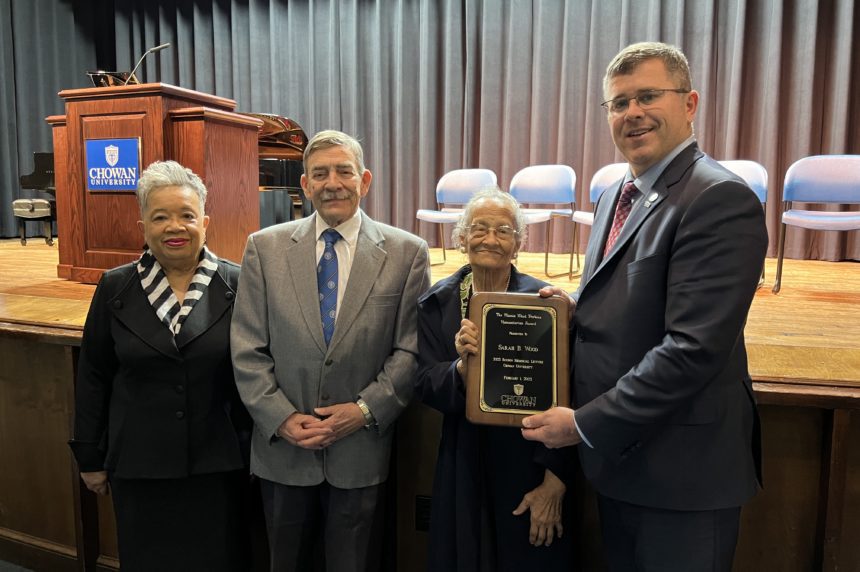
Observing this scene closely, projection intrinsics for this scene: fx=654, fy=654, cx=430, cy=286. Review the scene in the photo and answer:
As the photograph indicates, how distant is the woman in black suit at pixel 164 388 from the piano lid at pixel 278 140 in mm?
3791

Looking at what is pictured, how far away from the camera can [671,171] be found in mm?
1320

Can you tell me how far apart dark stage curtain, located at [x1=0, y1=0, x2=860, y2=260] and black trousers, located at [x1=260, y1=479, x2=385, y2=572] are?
5.15m

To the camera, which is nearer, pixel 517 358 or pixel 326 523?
pixel 517 358

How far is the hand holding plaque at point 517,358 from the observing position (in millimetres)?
1448

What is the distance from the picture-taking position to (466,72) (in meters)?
6.82

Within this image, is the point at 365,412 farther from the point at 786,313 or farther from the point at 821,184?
the point at 821,184

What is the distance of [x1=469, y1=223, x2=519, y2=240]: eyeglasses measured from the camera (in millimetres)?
1623

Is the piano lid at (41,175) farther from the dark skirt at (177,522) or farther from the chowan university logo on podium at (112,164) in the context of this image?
the dark skirt at (177,522)

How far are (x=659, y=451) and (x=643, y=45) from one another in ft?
2.69

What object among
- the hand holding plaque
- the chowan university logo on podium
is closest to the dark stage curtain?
the chowan university logo on podium

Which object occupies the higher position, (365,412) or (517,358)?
(517,358)

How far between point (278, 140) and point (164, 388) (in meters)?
4.09

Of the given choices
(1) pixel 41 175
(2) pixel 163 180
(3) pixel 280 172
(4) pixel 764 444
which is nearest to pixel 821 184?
(4) pixel 764 444

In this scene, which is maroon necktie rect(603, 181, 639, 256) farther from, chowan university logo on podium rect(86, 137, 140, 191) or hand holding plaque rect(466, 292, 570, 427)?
chowan university logo on podium rect(86, 137, 140, 191)
